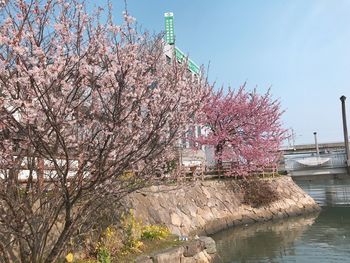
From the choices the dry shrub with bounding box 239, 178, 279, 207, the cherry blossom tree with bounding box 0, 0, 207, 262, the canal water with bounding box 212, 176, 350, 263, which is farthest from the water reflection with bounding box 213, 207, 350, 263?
the cherry blossom tree with bounding box 0, 0, 207, 262

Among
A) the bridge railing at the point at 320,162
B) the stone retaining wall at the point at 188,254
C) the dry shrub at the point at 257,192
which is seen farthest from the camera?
the bridge railing at the point at 320,162

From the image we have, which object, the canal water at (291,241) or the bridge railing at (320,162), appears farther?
the bridge railing at (320,162)

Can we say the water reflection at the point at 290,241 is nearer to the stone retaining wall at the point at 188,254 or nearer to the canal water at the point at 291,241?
the canal water at the point at 291,241

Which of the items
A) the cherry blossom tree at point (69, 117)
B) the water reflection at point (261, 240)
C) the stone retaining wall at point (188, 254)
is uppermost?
the cherry blossom tree at point (69, 117)

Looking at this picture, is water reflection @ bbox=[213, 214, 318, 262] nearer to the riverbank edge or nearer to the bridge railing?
the riverbank edge

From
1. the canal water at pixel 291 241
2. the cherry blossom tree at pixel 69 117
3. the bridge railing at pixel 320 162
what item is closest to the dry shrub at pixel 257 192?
the canal water at pixel 291 241

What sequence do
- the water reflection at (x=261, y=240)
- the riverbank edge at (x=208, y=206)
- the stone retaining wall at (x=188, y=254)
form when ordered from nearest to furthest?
1. the stone retaining wall at (x=188, y=254)
2. the water reflection at (x=261, y=240)
3. the riverbank edge at (x=208, y=206)

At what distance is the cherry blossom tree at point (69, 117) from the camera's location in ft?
14.2

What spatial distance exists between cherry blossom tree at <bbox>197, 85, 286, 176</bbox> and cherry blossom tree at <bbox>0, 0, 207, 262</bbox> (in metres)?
16.7

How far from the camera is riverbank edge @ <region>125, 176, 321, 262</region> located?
13080mm

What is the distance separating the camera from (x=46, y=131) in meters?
4.43

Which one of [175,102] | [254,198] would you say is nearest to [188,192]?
[254,198]

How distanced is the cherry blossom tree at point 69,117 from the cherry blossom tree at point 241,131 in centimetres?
1671

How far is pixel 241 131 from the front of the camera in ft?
75.5
